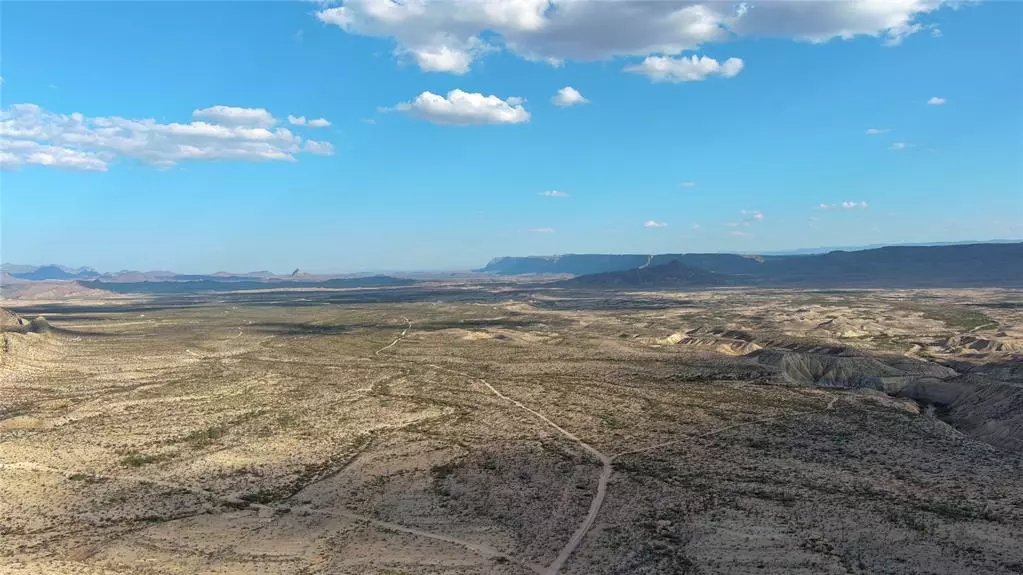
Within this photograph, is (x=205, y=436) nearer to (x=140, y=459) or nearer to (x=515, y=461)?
(x=140, y=459)

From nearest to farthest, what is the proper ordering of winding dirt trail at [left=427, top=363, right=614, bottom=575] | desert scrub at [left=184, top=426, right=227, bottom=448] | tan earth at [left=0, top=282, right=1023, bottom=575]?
winding dirt trail at [left=427, top=363, right=614, bottom=575]
tan earth at [left=0, top=282, right=1023, bottom=575]
desert scrub at [left=184, top=426, right=227, bottom=448]

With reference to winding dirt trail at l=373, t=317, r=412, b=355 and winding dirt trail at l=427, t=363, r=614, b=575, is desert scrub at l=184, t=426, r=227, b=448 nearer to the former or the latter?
winding dirt trail at l=427, t=363, r=614, b=575

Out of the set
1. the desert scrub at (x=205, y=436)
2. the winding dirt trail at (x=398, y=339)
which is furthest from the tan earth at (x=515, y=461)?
the winding dirt trail at (x=398, y=339)

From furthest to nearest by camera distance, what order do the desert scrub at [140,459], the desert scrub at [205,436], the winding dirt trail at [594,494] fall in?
the desert scrub at [205,436] < the desert scrub at [140,459] < the winding dirt trail at [594,494]

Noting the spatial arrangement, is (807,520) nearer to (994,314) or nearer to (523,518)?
(523,518)

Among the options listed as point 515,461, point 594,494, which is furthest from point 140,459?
point 594,494

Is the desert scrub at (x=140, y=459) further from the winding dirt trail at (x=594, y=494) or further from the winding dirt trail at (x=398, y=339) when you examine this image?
the winding dirt trail at (x=398, y=339)

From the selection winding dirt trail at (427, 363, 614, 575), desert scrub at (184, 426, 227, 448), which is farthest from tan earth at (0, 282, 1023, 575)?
desert scrub at (184, 426, 227, 448)

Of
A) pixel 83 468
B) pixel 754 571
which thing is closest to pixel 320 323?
pixel 83 468
